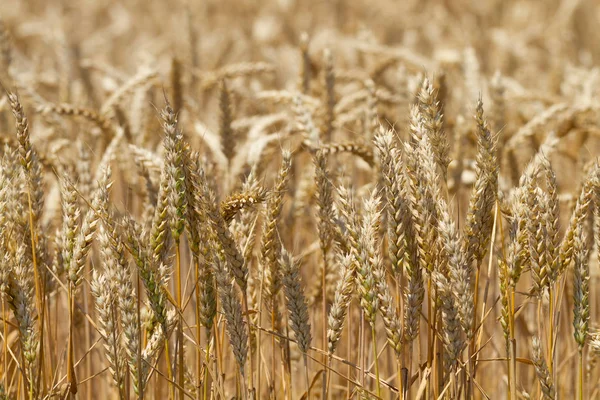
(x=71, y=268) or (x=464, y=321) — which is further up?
(x=71, y=268)

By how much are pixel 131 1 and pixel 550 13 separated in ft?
19.5

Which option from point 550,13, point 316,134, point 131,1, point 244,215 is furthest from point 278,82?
point 131,1

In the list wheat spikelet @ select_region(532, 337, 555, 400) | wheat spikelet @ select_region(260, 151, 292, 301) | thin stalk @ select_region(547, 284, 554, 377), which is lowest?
wheat spikelet @ select_region(532, 337, 555, 400)

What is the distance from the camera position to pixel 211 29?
929cm

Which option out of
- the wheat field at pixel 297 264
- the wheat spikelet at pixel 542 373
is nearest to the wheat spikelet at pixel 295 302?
the wheat field at pixel 297 264

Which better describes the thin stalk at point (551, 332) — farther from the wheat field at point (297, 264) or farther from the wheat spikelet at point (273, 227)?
the wheat spikelet at point (273, 227)

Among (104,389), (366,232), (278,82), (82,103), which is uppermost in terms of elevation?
(278,82)

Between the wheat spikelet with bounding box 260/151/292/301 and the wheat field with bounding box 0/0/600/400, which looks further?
the wheat spikelet with bounding box 260/151/292/301

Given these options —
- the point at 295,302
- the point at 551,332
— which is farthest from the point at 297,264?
the point at 551,332

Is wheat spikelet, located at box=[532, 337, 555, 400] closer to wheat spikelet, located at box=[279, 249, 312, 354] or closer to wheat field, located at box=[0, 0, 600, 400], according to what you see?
wheat field, located at box=[0, 0, 600, 400]

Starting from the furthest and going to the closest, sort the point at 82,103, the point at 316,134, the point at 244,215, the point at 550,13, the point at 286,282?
the point at 550,13
the point at 82,103
the point at 316,134
the point at 244,215
the point at 286,282

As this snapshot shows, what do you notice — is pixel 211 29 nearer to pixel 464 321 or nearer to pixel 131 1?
pixel 131 1

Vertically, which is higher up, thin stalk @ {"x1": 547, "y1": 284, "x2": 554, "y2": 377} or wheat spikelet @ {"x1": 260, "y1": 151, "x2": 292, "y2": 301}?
wheat spikelet @ {"x1": 260, "y1": 151, "x2": 292, "y2": 301}

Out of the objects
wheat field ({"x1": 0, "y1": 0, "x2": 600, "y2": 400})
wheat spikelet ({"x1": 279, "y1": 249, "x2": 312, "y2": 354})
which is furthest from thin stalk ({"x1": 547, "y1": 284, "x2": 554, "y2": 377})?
wheat spikelet ({"x1": 279, "y1": 249, "x2": 312, "y2": 354})
